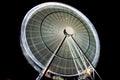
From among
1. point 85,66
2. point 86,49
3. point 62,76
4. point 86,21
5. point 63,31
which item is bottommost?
point 62,76

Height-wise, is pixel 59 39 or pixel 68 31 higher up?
pixel 68 31

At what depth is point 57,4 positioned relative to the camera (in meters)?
2.51

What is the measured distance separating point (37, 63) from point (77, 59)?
53 centimetres

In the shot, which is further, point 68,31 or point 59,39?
point 59,39

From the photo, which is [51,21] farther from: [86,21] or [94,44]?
[94,44]

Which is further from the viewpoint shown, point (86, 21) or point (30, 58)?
point (86, 21)

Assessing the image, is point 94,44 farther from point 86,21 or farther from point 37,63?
point 37,63

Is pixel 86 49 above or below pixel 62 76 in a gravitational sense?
above

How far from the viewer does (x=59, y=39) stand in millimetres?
2596

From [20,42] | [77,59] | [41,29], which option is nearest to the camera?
[20,42]

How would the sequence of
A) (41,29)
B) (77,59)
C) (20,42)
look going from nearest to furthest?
(20,42) → (41,29) → (77,59)

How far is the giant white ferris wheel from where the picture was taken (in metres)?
2.43

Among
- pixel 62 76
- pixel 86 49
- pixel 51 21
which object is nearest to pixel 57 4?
pixel 51 21

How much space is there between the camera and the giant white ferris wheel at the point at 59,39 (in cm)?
243
